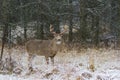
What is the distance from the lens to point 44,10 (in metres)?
21.6

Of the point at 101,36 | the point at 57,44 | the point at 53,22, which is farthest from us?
the point at 101,36

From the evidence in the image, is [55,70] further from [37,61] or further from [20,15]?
[20,15]

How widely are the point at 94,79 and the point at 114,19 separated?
12283 millimetres

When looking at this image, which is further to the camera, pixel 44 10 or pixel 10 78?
pixel 44 10

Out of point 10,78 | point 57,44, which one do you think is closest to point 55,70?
point 10,78

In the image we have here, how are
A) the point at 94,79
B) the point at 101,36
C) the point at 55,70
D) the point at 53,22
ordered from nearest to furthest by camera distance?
1. the point at 94,79
2. the point at 55,70
3. the point at 53,22
4. the point at 101,36

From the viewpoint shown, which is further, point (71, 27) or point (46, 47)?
point (71, 27)

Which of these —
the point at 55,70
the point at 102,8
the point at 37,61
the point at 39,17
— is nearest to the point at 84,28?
the point at 102,8

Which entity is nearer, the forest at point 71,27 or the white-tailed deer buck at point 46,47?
the white-tailed deer buck at point 46,47

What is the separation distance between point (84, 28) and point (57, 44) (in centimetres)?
692

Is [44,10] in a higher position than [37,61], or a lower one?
higher

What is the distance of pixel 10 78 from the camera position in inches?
432

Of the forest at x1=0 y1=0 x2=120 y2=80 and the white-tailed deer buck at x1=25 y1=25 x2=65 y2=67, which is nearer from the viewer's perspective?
the white-tailed deer buck at x1=25 y1=25 x2=65 y2=67

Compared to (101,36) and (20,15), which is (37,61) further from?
(101,36)
